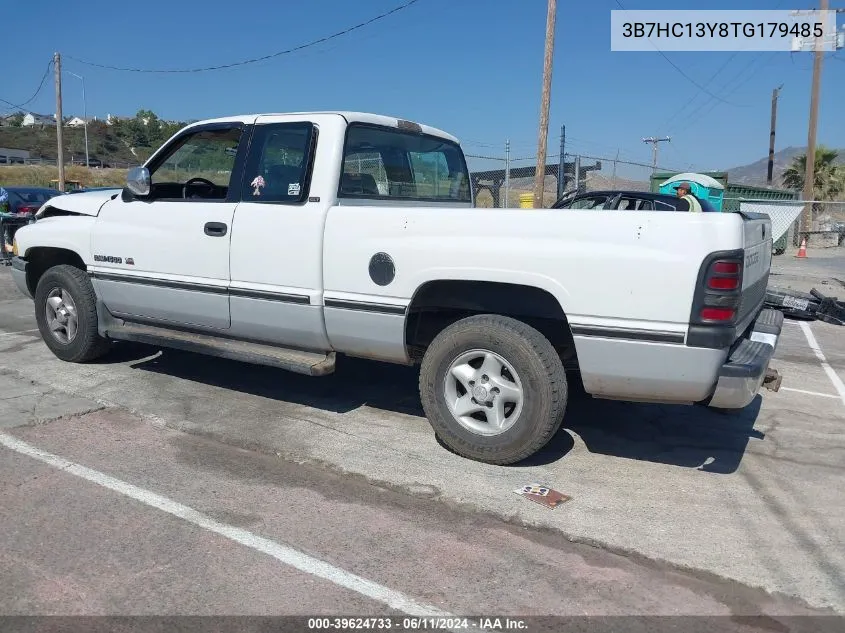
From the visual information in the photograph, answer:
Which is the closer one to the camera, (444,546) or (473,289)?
(444,546)

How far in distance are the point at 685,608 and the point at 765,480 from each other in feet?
5.55

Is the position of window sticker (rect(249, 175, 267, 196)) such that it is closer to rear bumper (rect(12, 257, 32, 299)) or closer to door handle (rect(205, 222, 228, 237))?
door handle (rect(205, 222, 228, 237))

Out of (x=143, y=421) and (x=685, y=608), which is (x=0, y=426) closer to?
(x=143, y=421)

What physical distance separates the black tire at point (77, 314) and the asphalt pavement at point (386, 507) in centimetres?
41

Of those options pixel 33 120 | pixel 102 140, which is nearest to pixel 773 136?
pixel 102 140

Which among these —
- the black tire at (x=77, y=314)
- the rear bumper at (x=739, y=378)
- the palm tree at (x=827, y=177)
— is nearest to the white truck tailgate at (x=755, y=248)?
the rear bumper at (x=739, y=378)

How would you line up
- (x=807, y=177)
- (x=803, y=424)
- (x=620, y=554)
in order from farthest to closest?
(x=807, y=177)
(x=803, y=424)
(x=620, y=554)

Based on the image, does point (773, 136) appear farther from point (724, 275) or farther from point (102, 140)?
point (102, 140)

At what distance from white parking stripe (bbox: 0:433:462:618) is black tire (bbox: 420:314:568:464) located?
55.6 inches

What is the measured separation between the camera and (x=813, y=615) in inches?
117

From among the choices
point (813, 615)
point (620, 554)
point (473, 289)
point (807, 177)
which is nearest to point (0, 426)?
point (473, 289)

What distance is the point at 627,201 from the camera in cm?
1172

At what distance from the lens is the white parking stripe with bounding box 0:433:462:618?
118 inches

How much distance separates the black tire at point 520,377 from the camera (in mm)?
4172
